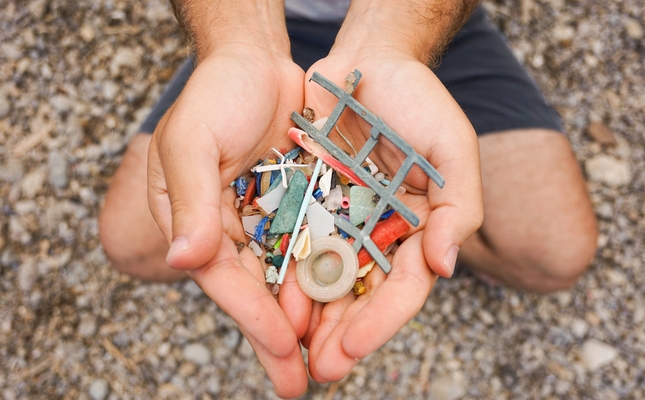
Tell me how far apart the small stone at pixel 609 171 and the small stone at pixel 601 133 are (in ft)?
0.43

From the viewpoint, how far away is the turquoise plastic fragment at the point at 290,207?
250cm

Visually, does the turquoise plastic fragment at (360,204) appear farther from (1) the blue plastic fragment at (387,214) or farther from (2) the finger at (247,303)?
(2) the finger at (247,303)

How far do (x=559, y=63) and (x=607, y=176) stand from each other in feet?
3.31

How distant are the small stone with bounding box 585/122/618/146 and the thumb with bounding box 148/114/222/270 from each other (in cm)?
320

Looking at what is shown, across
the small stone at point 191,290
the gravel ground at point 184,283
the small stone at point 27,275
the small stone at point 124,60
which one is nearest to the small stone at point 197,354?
the gravel ground at point 184,283

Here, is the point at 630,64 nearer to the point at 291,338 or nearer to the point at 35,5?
the point at 291,338


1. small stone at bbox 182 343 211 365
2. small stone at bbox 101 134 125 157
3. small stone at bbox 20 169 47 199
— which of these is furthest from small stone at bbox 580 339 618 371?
small stone at bbox 20 169 47 199

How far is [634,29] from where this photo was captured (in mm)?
4273

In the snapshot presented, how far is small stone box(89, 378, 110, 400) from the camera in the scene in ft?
11.5

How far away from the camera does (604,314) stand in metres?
3.76

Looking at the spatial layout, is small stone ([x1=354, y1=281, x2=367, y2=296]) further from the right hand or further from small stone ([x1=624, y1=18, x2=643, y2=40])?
small stone ([x1=624, y1=18, x2=643, y2=40])

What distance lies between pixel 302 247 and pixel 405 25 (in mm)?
1417

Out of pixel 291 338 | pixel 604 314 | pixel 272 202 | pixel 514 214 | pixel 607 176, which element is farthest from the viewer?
pixel 607 176

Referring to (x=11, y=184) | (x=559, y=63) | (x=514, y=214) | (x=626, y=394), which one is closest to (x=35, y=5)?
(x=11, y=184)
